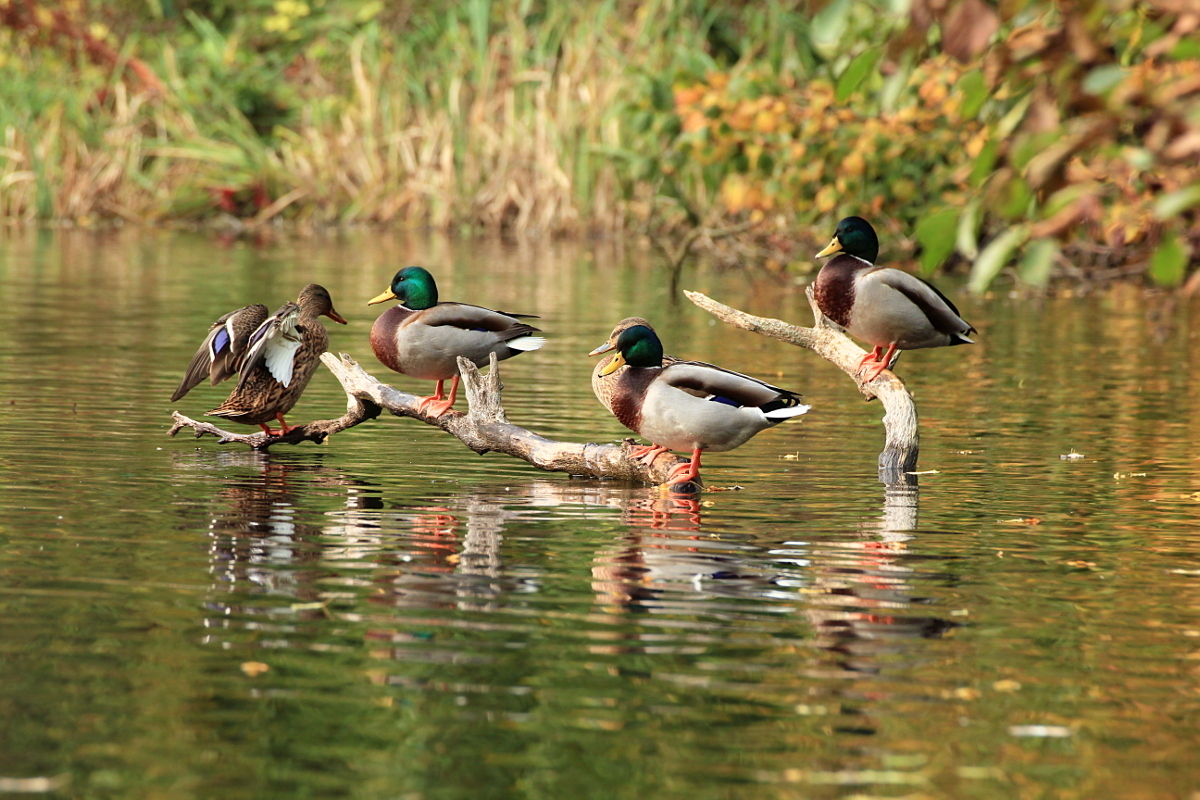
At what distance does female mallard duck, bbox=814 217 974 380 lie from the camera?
346 inches

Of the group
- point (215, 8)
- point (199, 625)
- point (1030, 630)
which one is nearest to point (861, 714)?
point (1030, 630)

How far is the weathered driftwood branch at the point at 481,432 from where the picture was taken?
8.48 meters

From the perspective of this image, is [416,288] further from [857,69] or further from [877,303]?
[857,69]

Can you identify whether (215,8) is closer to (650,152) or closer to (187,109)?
(187,109)

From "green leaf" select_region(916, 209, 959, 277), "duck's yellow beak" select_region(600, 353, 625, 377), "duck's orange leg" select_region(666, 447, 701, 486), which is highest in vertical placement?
"green leaf" select_region(916, 209, 959, 277)

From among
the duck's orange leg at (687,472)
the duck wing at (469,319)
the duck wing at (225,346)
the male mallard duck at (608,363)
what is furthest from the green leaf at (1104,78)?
the duck wing at (225,346)

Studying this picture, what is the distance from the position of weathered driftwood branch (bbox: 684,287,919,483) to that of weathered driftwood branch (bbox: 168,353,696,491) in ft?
3.19

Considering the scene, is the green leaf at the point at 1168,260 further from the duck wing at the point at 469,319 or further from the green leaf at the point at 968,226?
the duck wing at the point at 469,319

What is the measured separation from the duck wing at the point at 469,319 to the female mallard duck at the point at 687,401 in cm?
110

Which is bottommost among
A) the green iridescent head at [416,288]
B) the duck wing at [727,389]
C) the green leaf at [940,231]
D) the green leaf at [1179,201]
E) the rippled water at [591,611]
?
the rippled water at [591,611]

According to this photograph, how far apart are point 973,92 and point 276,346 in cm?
538

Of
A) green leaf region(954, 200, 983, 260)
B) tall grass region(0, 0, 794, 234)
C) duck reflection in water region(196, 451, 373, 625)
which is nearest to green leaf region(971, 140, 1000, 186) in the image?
green leaf region(954, 200, 983, 260)

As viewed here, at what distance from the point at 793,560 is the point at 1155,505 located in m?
2.22

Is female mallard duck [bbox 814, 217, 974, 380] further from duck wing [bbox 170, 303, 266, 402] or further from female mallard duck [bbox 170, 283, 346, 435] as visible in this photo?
duck wing [bbox 170, 303, 266, 402]
